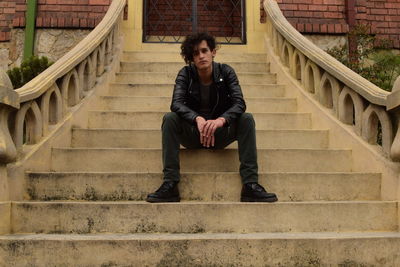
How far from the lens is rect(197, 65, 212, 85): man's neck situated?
325 cm

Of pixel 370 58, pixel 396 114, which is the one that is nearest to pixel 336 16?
pixel 370 58

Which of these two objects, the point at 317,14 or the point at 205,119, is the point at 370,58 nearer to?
the point at 317,14

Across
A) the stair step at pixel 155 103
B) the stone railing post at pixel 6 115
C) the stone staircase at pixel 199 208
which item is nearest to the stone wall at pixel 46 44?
the stair step at pixel 155 103

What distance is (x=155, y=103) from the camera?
4551 mm

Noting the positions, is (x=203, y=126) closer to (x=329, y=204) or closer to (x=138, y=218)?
(x=138, y=218)

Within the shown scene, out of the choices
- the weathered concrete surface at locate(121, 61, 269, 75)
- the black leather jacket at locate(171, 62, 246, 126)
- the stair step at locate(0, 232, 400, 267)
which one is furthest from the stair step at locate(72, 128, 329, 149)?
the weathered concrete surface at locate(121, 61, 269, 75)

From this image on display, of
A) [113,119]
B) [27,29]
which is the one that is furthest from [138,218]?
[27,29]

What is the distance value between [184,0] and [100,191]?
6.64 m

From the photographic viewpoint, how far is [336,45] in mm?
6457

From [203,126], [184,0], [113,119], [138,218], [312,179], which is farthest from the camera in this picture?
[184,0]

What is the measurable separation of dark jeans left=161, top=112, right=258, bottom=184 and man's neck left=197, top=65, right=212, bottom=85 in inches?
15.2

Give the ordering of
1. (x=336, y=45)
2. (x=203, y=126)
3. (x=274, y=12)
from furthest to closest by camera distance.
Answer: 1. (x=336, y=45)
2. (x=274, y=12)
3. (x=203, y=126)

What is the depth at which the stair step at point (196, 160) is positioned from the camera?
3.37 meters

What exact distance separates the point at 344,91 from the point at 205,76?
1.17m
